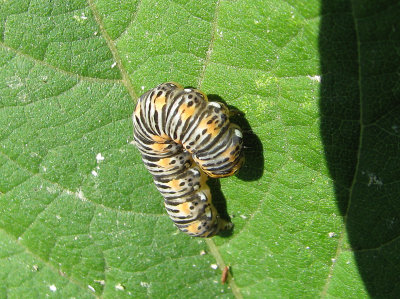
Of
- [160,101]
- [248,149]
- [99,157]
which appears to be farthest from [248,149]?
[99,157]

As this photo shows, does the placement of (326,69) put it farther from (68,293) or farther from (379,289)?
(68,293)

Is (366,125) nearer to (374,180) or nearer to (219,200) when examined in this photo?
(374,180)

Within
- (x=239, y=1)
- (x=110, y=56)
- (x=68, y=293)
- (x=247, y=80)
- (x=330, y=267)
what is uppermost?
(x=239, y=1)

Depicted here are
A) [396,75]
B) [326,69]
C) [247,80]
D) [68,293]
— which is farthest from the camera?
[68,293]

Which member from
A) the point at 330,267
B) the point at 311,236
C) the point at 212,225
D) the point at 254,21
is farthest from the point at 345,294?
the point at 254,21

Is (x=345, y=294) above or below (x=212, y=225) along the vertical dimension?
below

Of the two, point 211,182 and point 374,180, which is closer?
point 374,180

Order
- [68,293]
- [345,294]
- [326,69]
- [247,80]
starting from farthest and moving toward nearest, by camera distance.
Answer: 1. [68,293]
2. [345,294]
3. [247,80]
4. [326,69]

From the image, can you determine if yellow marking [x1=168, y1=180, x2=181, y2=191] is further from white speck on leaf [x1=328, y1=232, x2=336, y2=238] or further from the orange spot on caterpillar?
white speck on leaf [x1=328, y1=232, x2=336, y2=238]
